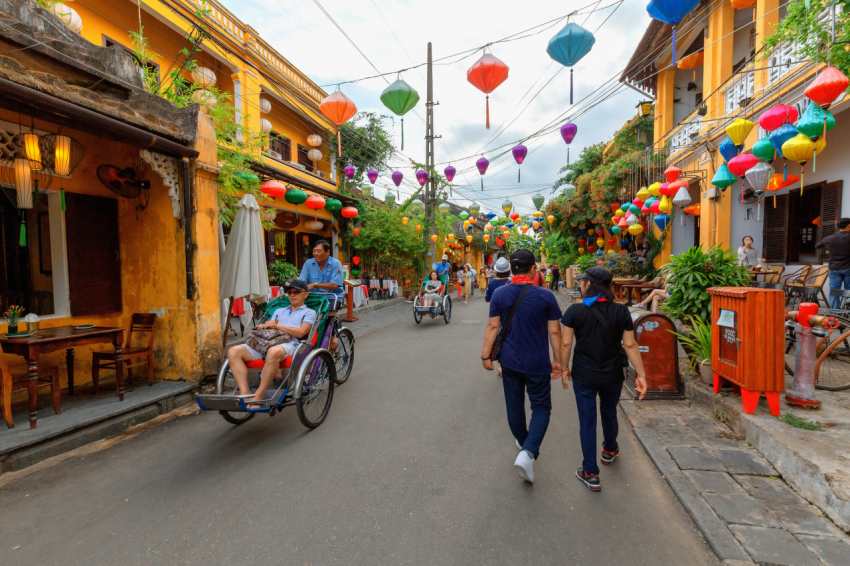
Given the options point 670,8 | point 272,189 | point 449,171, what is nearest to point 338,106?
point 272,189

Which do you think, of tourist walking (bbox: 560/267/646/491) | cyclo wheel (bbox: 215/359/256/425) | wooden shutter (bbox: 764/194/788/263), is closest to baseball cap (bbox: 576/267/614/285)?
tourist walking (bbox: 560/267/646/491)

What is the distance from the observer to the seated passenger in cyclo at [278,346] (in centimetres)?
388

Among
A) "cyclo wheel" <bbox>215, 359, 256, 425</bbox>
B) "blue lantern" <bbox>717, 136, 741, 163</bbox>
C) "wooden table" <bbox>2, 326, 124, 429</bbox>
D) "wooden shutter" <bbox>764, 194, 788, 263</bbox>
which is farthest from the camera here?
"wooden shutter" <bbox>764, 194, 788, 263</bbox>

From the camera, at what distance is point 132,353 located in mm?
5008

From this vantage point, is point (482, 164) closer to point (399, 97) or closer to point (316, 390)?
point (399, 97)

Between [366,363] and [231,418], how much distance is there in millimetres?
2925

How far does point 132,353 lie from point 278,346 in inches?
95.5

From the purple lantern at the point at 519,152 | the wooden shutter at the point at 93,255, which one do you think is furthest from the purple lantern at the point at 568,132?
the wooden shutter at the point at 93,255

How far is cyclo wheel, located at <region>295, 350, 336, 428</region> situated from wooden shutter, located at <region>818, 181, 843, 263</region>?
9510 millimetres

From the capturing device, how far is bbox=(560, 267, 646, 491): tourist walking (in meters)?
3.03

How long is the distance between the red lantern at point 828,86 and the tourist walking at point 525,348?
178 inches

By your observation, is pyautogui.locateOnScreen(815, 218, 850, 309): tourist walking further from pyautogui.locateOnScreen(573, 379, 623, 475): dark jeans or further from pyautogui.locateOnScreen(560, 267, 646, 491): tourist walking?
pyautogui.locateOnScreen(573, 379, 623, 475): dark jeans

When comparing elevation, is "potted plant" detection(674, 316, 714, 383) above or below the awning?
below

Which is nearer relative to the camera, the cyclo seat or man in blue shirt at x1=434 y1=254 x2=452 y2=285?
the cyclo seat
